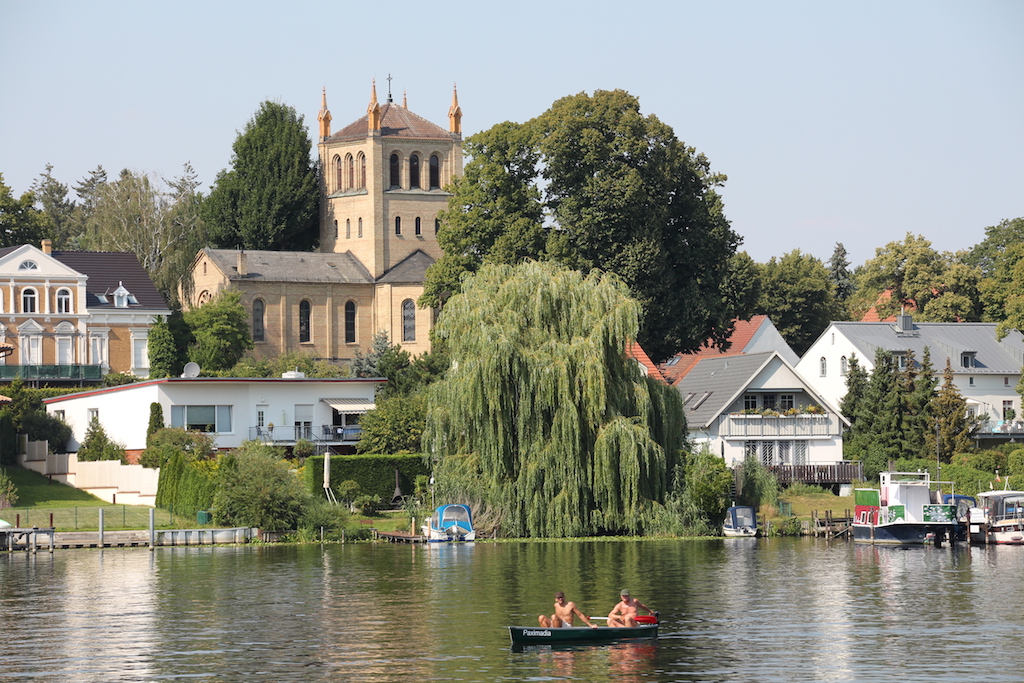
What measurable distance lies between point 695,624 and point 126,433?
40240 mm

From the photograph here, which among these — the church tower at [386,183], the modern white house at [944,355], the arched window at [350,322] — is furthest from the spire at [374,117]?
the modern white house at [944,355]

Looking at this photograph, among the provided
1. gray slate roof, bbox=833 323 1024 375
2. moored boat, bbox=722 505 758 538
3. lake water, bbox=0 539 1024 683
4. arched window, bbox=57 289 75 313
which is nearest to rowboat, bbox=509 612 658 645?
lake water, bbox=0 539 1024 683

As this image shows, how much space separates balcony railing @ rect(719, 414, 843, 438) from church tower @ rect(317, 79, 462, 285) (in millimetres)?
46445

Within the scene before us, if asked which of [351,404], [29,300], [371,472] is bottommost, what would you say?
[371,472]

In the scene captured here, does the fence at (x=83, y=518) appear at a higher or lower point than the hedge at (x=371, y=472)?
lower

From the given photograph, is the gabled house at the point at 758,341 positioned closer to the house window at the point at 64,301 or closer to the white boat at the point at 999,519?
the house window at the point at 64,301

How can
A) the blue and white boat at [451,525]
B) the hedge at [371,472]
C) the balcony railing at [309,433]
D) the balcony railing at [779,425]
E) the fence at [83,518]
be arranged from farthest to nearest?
the balcony railing at [779,425], the balcony railing at [309,433], the hedge at [371,472], the fence at [83,518], the blue and white boat at [451,525]

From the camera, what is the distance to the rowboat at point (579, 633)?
33.6 metres

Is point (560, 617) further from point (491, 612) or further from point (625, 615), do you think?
point (491, 612)

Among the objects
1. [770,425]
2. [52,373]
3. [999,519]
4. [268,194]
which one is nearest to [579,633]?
[999,519]

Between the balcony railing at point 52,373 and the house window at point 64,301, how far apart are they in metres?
5.85

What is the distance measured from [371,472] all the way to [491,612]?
25699 millimetres

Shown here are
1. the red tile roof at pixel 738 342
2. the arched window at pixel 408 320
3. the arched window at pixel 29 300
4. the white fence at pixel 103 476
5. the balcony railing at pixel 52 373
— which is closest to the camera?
the white fence at pixel 103 476

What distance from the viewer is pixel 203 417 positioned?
70062 millimetres
